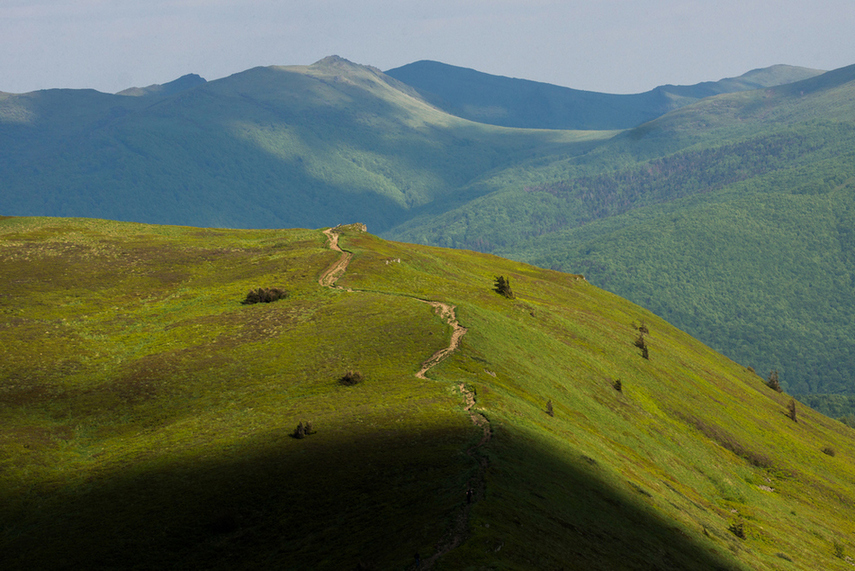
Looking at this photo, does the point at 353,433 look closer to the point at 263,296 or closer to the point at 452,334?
the point at 452,334

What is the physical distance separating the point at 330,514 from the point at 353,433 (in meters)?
10.1

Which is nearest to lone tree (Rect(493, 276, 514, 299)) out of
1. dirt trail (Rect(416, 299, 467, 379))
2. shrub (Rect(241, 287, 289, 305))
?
dirt trail (Rect(416, 299, 467, 379))

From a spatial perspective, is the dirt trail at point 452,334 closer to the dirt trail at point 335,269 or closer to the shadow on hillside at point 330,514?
the dirt trail at point 335,269

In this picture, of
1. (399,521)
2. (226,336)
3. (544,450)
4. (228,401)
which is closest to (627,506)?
(544,450)

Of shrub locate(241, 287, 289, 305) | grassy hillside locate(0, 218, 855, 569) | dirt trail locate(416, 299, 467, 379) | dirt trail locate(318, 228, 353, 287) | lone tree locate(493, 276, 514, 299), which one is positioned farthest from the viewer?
lone tree locate(493, 276, 514, 299)

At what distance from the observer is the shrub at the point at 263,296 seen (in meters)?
82.1

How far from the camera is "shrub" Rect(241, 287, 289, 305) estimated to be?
8206 centimetres

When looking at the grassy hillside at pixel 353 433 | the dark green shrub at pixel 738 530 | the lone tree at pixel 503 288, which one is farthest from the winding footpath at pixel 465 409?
the dark green shrub at pixel 738 530

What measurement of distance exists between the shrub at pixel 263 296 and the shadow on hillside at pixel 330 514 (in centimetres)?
3874

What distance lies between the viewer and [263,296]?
82.2m

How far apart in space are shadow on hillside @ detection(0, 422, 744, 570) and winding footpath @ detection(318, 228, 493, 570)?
566mm

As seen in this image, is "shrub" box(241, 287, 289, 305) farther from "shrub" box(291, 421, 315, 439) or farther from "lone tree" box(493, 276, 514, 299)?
"lone tree" box(493, 276, 514, 299)

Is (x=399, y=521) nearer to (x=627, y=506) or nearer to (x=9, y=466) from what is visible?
(x=627, y=506)

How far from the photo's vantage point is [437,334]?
227ft
